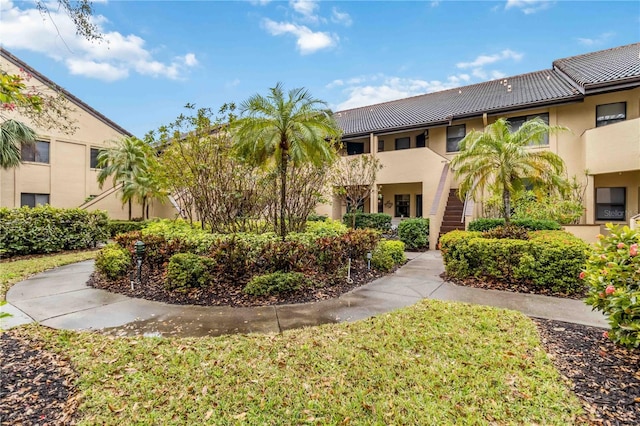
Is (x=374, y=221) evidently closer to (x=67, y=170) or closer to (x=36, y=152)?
(x=67, y=170)

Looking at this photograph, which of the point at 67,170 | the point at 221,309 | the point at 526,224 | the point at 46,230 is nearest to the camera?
the point at 221,309

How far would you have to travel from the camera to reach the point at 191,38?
937cm

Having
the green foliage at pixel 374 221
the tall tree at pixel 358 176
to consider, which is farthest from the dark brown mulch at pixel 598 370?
the green foliage at pixel 374 221

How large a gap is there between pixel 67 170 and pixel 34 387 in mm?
21767

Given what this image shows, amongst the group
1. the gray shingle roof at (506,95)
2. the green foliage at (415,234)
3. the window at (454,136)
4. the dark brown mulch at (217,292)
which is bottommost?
Result: the dark brown mulch at (217,292)

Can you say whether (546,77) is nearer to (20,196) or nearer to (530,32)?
(530,32)

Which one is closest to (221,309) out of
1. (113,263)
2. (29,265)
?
(113,263)

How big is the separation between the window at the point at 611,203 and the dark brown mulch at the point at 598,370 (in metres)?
12.9

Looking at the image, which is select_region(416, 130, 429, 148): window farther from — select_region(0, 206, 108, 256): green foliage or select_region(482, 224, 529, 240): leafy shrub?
select_region(0, 206, 108, 256): green foliage

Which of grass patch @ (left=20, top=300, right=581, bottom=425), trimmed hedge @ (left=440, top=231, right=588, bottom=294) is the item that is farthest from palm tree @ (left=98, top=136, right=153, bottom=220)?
trimmed hedge @ (left=440, top=231, right=588, bottom=294)

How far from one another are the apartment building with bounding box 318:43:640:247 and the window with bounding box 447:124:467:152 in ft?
0.17

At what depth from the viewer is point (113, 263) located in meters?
7.10

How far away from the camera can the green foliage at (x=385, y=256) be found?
27.9 ft

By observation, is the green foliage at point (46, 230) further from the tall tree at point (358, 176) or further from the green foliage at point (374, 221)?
the green foliage at point (374, 221)
